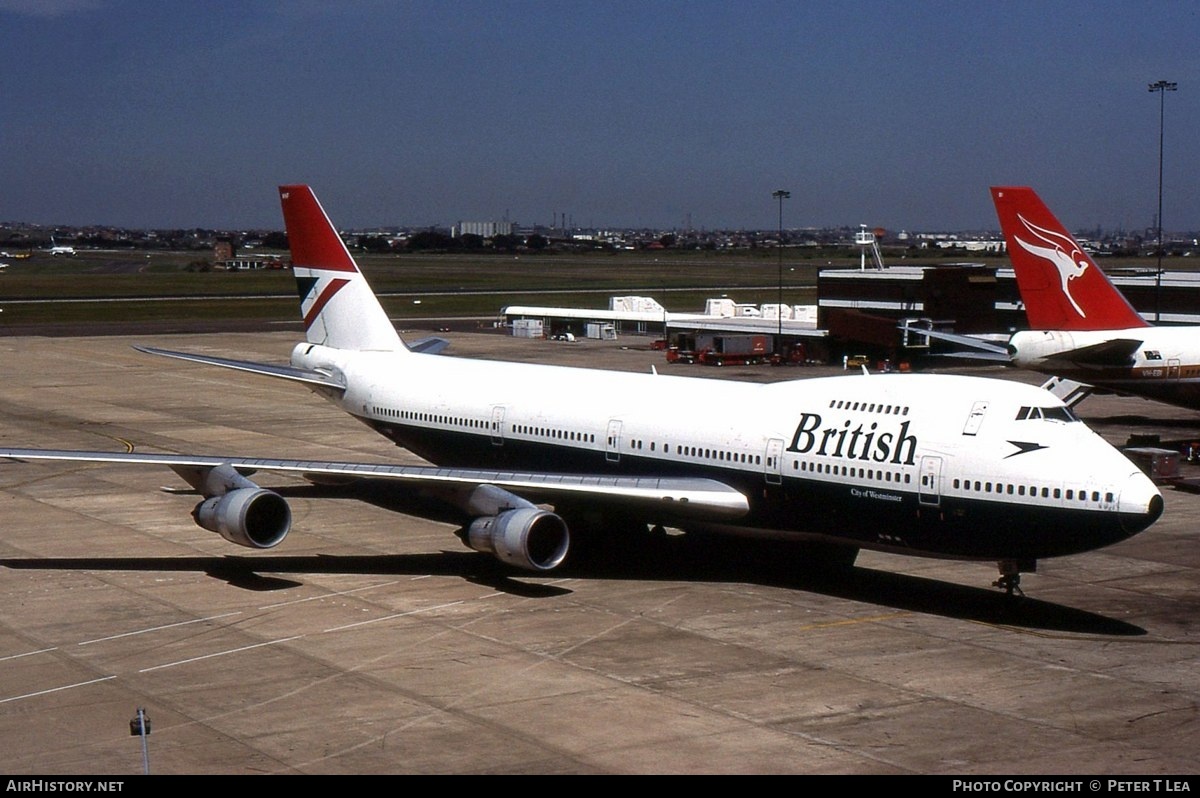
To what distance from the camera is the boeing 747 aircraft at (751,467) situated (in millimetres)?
25047

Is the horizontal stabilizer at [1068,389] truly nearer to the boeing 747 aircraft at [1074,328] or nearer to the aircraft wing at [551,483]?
the boeing 747 aircraft at [1074,328]

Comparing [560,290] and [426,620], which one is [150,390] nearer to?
[426,620]

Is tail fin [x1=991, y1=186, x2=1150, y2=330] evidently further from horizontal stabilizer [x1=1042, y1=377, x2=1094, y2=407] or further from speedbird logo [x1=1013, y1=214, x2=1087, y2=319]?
horizontal stabilizer [x1=1042, y1=377, x2=1094, y2=407]

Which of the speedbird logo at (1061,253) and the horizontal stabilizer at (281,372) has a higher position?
the speedbird logo at (1061,253)

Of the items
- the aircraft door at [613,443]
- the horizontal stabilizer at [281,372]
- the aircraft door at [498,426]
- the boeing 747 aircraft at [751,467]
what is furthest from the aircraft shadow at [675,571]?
the horizontal stabilizer at [281,372]

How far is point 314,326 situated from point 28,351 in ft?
183

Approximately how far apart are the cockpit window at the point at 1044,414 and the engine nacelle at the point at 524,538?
30.0 ft

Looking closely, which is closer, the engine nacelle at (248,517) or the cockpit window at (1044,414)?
the cockpit window at (1044,414)

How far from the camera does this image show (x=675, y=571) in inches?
1220

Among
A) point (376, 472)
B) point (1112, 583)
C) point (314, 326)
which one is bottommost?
point (1112, 583)

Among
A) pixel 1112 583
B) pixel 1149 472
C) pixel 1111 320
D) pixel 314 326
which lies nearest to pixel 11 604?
pixel 314 326

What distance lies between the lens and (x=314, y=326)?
41.8 meters

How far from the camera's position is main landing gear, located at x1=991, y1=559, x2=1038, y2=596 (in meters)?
26.3

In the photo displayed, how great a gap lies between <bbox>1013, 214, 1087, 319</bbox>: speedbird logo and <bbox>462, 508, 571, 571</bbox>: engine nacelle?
2705 centimetres
